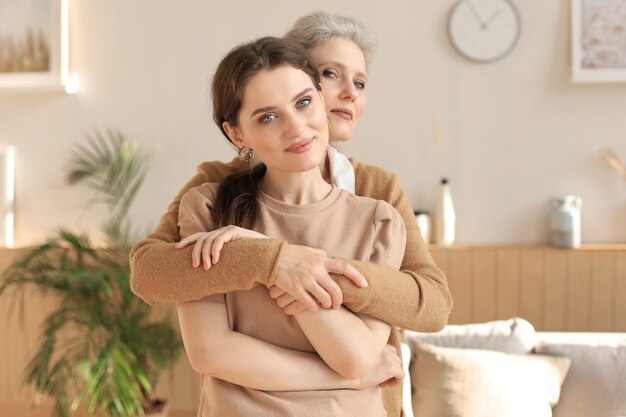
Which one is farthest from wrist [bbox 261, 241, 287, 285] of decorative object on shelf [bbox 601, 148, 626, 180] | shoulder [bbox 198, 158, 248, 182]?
decorative object on shelf [bbox 601, 148, 626, 180]

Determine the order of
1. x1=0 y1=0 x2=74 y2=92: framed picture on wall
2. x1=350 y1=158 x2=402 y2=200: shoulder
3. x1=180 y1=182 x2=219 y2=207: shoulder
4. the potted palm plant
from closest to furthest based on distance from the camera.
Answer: x1=180 y1=182 x2=219 y2=207: shoulder
x1=350 y1=158 x2=402 y2=200: shoulder
the potted palm plant
x1=0 y1=0 x2=74 y2=92: framed picture on wall

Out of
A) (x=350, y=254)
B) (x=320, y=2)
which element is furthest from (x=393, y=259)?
(x=320, y=2)

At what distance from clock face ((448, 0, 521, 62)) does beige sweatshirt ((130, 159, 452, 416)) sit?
8.60ft

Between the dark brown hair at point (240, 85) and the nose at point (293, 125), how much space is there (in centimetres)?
11

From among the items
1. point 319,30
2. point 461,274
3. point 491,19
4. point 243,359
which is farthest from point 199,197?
point 491,19

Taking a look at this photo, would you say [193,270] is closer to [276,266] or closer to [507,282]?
[276,266]

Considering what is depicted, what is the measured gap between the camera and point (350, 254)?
1474mm

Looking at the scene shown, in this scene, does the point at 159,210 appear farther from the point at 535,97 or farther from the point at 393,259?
the point at 393,259

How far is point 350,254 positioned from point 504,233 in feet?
9.02

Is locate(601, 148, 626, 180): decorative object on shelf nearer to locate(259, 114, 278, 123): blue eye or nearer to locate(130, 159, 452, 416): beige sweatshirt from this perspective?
locate(130, 159, 452, 416): beige sweatshirt

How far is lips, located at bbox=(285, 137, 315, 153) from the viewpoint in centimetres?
144

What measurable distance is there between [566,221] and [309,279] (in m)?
2.84

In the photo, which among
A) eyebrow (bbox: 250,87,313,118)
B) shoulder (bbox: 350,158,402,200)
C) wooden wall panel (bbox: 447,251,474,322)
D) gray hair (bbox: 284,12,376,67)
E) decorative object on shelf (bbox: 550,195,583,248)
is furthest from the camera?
wooden wall panel (bbox: 447,251,474,322)

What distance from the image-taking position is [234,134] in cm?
154
